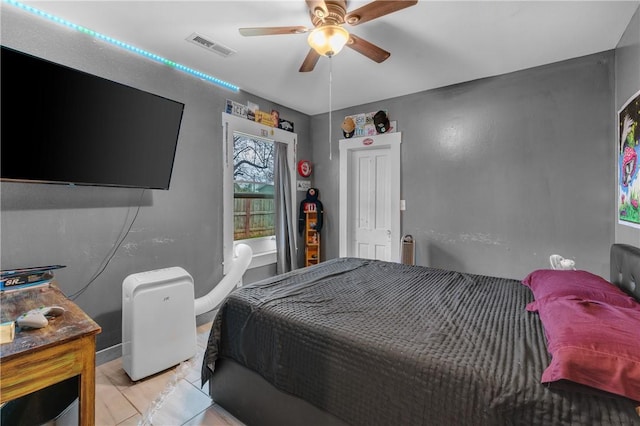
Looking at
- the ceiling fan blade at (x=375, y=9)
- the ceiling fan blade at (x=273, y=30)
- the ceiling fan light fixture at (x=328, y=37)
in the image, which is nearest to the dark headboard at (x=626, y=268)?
the ceiling fan blade at (x=375, y=9)

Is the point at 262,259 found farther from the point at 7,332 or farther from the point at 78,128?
the point at 7,332

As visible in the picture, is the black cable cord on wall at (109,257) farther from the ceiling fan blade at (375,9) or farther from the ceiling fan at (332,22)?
the ceiling fan blade at (375,9)

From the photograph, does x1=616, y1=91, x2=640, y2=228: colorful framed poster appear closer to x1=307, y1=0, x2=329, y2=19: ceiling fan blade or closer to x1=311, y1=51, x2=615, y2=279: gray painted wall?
x1=311, y1=51, x2=615, y2=279: gray painted wall

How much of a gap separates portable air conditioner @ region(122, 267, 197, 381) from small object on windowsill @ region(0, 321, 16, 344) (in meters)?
0.85

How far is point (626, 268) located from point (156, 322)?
293 centimetres

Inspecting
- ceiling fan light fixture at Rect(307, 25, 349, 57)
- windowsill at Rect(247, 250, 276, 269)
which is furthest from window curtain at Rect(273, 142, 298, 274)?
ceiling fan light fixture at Rect(307, 25, 349, 57)

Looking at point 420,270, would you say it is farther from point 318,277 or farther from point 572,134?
point 572,134

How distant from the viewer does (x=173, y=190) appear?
8.91 ft

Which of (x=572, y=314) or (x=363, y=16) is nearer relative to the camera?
(x=572, y=314)

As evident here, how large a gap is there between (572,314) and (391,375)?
719 millimetres

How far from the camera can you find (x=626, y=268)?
1564mm

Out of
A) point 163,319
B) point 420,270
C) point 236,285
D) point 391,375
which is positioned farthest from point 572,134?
point 163,319

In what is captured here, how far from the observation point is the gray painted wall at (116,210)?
194 cm

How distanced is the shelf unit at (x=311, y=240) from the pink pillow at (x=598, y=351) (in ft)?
10.6
